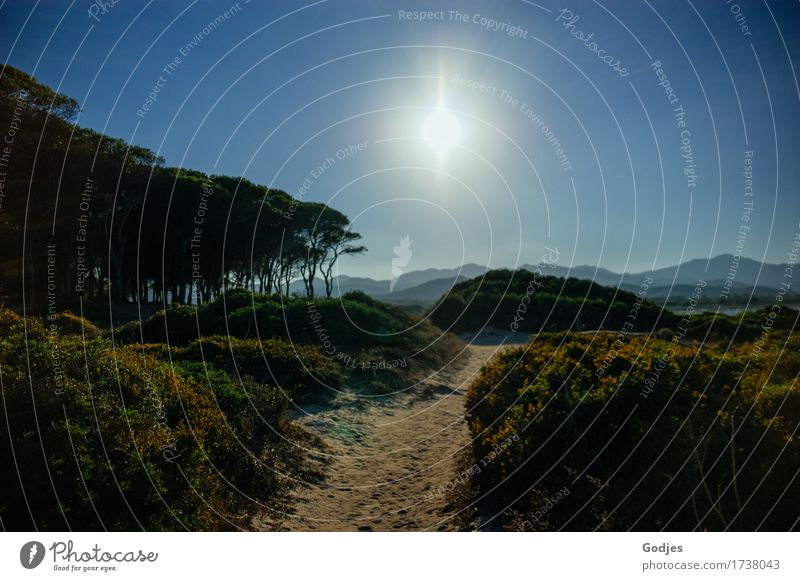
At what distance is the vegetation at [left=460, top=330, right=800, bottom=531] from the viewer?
6.61 meters

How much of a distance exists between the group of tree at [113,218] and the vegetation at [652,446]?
758 centimetres

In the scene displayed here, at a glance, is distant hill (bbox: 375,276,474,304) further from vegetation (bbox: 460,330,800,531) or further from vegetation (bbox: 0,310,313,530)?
vegetation (bbox: 460,330,800,531)

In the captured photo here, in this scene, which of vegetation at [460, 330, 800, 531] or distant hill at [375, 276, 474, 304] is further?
distant hill at [375, 276, 474, 304]

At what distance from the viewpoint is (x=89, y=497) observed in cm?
594

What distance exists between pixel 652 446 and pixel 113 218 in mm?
24054

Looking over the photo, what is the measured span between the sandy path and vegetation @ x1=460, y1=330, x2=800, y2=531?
1.06m

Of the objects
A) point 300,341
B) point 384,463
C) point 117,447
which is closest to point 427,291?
point 300,341

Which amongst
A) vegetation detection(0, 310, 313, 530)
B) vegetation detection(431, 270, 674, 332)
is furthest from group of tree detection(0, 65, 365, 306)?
vegetation detection(431, 270, 674, 332)

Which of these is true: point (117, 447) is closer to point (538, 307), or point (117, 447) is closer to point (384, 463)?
point (384, 463)

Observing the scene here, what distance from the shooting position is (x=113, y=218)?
23.1 m

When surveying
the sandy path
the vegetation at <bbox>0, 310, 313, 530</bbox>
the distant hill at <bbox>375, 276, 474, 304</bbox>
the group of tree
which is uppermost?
the group of tree
